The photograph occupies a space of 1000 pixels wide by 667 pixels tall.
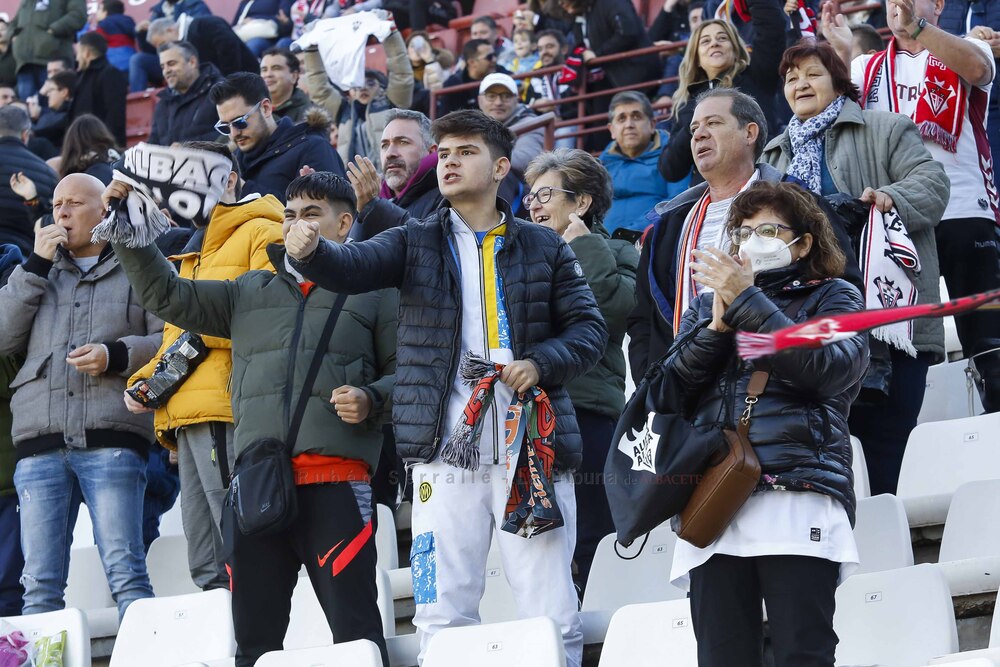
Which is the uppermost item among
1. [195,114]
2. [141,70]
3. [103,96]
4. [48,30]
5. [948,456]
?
[48,30]

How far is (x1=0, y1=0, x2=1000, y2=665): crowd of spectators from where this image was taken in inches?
133

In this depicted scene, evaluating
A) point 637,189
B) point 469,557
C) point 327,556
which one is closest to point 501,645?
point 469,557

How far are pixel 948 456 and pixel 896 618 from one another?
1.38m

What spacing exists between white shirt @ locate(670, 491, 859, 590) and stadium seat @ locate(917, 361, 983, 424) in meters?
2.76

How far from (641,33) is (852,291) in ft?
20.9

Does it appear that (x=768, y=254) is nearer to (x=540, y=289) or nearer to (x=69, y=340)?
(x=540, y=289)

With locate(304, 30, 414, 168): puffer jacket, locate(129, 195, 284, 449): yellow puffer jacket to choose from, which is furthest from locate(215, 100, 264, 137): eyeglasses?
locate(304, 30, 414, 168): puffer jacket

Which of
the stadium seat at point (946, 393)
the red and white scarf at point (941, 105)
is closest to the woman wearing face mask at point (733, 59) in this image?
the red and white scarf at point (941, 105)

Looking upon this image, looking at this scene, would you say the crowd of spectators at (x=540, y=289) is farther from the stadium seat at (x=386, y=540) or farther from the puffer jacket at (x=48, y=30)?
the puffer jacket at (x=48, y=30)

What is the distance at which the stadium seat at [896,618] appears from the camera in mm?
3613

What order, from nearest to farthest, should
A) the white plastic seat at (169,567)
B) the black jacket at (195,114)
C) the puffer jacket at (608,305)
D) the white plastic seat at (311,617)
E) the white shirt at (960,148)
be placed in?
the white plastic seat at (311,617)
the puffer jacket at (608,305)
the white shirt at (960,148)
the white plastic seat at (169,567)
the black jacket at (195,114)

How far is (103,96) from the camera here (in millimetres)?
10812

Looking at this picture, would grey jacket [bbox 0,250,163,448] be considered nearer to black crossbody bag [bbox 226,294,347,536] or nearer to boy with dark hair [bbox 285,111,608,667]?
black crossbody bag [bbox 226,294,347,536]

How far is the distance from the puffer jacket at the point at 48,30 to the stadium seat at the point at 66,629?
28.3 feet
